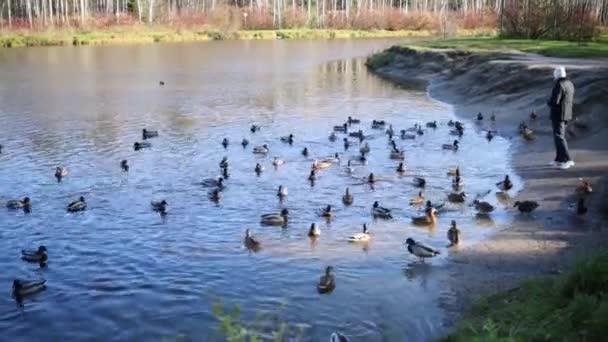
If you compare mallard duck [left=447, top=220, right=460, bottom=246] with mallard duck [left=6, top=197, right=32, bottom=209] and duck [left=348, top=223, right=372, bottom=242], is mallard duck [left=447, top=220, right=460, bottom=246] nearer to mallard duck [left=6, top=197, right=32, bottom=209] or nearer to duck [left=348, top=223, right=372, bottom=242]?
duck [left=348, top=223, right=372, bottom=242]

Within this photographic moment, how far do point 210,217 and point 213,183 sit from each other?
8.68ft

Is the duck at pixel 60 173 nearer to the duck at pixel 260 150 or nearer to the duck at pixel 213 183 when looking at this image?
the duck at pixel 213 183

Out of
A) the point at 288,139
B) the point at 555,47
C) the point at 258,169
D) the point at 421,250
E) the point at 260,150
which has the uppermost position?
the point at 555,47

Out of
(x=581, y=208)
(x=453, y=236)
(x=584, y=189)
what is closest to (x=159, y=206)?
(x=453, y=236)

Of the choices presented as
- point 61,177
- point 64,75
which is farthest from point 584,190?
point 64,75

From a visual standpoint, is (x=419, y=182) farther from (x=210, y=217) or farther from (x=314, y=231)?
(x=210, y=217)

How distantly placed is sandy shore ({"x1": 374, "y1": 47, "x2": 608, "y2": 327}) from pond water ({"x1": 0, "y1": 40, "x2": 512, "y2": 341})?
0.66 m

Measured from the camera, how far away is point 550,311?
820cm

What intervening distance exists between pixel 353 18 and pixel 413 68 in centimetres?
5960

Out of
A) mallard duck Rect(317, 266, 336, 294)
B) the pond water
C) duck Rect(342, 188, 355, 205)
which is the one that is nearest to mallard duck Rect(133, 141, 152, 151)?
the pond water

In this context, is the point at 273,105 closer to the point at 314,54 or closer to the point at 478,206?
the point at 478,206

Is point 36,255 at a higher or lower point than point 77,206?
lower

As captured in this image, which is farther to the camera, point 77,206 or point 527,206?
point 77,206

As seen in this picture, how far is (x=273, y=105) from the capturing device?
3444 centimetres
